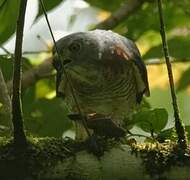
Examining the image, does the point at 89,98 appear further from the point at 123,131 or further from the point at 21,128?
the point at 21,128

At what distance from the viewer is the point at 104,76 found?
308cm

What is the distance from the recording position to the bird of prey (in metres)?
2.93

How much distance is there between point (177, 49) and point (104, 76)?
0.45 m

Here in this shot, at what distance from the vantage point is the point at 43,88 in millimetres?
3459

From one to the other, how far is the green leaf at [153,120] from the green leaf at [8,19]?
0.74 metres

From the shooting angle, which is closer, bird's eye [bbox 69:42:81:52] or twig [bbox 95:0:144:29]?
bird's eye [bbox 69:42:81:52]

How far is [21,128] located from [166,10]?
187 cm

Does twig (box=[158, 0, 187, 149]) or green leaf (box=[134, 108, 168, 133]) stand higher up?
twig (box=[158, 0, 187, 149])

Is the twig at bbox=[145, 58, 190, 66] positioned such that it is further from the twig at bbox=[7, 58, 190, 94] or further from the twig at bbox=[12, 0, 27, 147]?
the twig at bbox=[12, 0, 27, 147]

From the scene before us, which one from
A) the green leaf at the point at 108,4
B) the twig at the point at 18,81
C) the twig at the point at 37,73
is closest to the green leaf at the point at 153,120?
the twig at the point at 18,81

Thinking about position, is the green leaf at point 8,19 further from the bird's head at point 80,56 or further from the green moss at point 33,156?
→ the green moss at point 33,156

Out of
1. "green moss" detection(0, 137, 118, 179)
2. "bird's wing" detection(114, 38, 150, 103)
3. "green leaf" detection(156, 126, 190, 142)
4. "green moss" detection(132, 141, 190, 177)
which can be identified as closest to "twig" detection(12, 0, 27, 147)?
"green moss" detection(0, 137, 118, 179)

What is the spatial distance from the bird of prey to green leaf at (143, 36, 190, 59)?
0.24 m

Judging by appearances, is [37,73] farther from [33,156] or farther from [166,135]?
[33,156]
